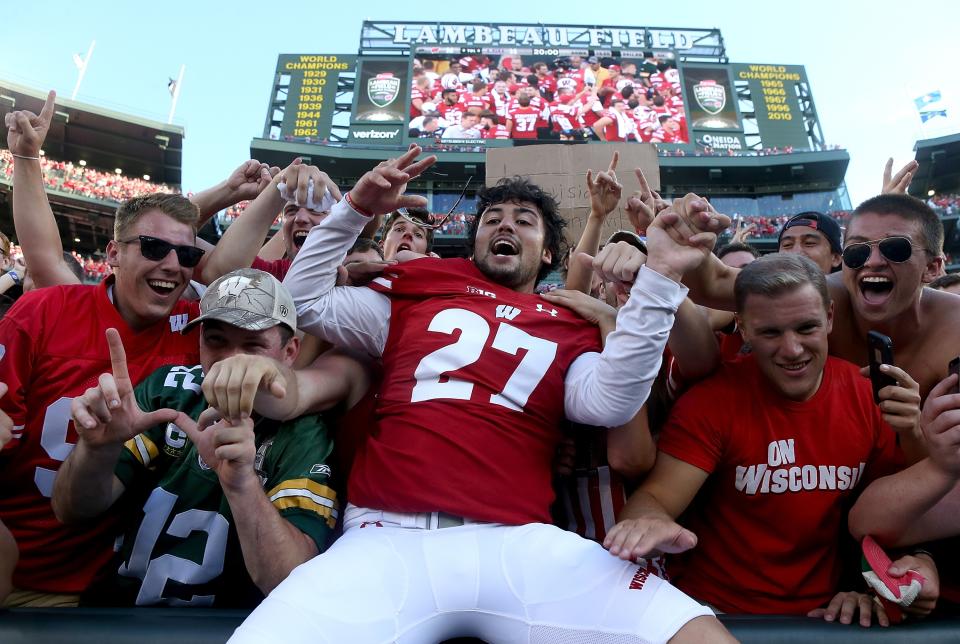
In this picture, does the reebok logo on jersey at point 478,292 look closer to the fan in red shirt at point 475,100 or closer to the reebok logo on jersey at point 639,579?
the reebok logo on jersey at point 639,579

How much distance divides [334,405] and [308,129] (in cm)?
2530

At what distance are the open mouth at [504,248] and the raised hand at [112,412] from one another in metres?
1.43

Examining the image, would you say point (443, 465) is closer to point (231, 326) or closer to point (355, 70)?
point (231, 326)

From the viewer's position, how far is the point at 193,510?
6.44 ft

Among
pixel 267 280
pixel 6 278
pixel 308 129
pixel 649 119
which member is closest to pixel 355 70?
pixel 308 129

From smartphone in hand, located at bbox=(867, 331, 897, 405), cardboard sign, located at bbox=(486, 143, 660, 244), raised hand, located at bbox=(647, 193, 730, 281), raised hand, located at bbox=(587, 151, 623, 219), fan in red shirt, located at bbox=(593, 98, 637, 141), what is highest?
fan in red shirt, located at bbox=(593, 98, 637, 141)

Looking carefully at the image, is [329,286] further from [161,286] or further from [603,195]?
[603,195]

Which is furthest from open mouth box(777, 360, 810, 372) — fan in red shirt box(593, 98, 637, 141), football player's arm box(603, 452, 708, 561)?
fan in red shirt box(593, 98, 637, 141)

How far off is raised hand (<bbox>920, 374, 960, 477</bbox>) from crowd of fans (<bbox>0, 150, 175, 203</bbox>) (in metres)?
23.9

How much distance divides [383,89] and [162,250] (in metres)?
24.4

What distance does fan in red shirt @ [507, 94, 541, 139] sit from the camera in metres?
23.7

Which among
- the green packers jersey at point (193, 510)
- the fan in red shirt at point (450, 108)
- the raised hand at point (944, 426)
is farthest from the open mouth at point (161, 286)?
the fan in red shirt at point (450, 108)

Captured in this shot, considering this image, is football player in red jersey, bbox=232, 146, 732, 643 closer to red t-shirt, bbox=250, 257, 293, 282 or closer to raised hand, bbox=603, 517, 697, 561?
raised hand, bbox=603, 517, 697, 561

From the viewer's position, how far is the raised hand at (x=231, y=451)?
5.03 ft
